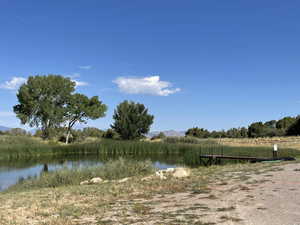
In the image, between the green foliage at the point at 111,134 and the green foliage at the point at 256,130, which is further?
the green foliage at the point at 256,130

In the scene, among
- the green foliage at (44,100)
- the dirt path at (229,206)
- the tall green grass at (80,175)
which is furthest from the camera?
the green foliage at (44,100)

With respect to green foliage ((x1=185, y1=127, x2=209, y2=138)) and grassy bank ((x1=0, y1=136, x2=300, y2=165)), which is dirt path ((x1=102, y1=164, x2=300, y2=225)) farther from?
green foliage ((x1=185, y1=127, x2=209, y2=138))

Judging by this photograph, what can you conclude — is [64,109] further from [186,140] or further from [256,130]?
[256,130]

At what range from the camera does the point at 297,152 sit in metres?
23.3

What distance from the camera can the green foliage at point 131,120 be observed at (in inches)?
1938

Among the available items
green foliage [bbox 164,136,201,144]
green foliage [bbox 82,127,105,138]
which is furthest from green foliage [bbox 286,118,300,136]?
green foliage [bbox 82,127,105,138]

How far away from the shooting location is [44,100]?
→ 45.3 meters

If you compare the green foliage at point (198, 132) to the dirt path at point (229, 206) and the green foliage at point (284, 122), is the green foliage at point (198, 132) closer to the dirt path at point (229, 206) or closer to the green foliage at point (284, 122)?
the green foliage at point (284, 122)

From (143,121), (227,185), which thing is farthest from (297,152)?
(143,121)

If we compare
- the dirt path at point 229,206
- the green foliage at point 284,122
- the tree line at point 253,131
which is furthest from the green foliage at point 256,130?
the dirt path at point 229,206

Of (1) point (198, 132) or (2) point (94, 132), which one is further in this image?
(1) point (198, 132)

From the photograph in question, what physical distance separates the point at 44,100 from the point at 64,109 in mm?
3325

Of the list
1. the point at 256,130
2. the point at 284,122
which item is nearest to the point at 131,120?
the point at 256,130

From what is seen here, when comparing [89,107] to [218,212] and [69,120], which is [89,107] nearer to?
[69,120]
